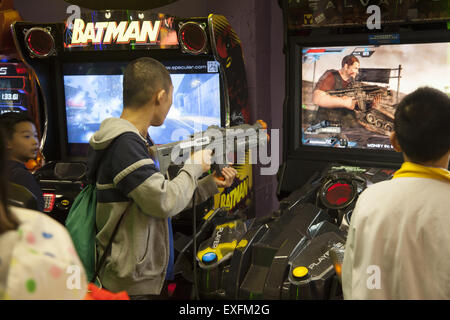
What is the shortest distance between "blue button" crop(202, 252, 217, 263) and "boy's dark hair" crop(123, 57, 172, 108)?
681mm

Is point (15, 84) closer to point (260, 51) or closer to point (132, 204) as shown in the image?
point (260, 51)

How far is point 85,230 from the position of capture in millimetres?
1673

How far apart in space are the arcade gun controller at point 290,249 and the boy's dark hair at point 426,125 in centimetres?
45

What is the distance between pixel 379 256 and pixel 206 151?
0.89 metres

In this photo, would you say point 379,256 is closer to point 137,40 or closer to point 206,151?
point 206,151

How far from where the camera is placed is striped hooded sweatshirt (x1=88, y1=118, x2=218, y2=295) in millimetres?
1559

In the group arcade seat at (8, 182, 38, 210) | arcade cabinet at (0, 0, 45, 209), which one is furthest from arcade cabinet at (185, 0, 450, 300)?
arcade cabinet at (0, 0, 45, 209)

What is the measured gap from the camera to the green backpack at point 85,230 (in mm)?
1669

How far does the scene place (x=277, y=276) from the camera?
5.56 feet

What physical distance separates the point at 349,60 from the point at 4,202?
200cm

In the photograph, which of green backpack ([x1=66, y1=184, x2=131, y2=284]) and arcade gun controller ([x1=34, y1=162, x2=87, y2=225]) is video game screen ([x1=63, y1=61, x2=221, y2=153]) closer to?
arcade gun controller ([x1=34, y1=162, x2=87, y2=225])
